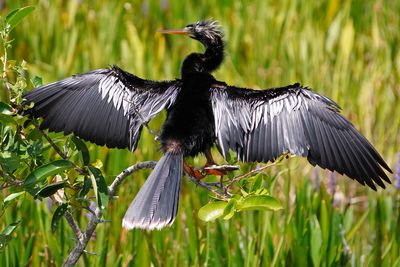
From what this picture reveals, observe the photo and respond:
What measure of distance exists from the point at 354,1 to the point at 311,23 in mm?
483

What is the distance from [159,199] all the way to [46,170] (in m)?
0.33

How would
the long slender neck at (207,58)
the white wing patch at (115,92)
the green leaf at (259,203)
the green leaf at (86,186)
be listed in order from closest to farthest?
the green leaf at (259,203), the green leaf at (86,186), the white wing patch at (115,92), the long slender neck at (207,58)

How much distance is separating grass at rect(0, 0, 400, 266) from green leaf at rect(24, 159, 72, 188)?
79 centimetres

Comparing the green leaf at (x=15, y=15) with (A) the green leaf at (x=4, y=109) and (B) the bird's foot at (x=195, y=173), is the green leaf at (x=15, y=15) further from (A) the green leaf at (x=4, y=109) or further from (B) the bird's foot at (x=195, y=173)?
(B) the bird's foot at (x=195, y=173)

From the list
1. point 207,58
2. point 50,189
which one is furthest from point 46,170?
point 207,58

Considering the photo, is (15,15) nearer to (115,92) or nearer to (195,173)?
(115,92)

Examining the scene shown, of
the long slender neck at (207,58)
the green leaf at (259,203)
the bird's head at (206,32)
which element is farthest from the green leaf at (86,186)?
the bird's head at (206,32)

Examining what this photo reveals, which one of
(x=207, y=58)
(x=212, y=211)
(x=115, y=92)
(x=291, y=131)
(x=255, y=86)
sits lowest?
(x=212, y=211)

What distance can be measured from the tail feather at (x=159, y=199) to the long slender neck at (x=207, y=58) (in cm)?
41

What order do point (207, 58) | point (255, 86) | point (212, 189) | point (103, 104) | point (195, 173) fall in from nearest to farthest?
point (212, 189) < point (195, 173) < point (103, 104) < point (207, 58) < point (255, 86)

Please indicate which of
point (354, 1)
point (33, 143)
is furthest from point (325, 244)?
point (354, 1)

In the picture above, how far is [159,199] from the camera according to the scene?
2.23m

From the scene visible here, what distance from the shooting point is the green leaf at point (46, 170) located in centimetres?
204

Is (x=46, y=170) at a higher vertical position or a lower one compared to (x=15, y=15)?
lower
